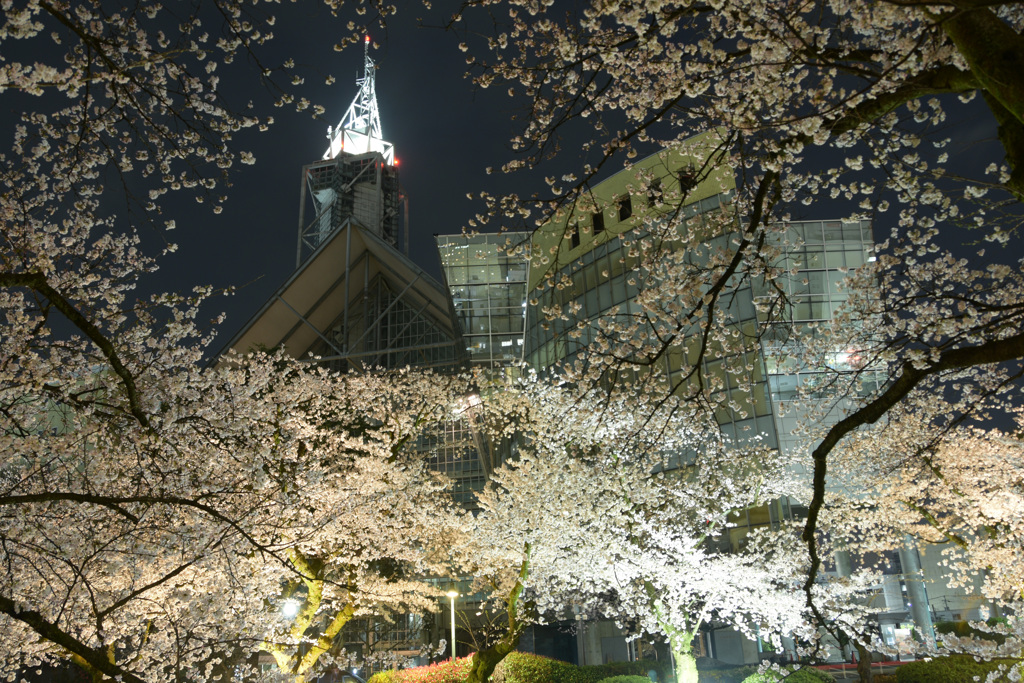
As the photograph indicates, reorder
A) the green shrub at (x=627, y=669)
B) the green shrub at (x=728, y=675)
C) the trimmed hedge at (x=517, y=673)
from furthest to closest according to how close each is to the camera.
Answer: the green shrub at (x=728, y=675) → the green shrub at (x=627, y=669) → the trimmed hedge at (x=517, y=673)

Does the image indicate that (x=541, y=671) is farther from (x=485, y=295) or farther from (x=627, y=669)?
(x=485, y=295)

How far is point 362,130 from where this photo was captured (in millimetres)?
64125

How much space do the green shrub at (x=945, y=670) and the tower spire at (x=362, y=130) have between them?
4981 centimetres

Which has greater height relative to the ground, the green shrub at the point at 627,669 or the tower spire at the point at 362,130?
the tower spire at the point at 362,130

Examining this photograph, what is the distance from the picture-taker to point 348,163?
51812 millimetres

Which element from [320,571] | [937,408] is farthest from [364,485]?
[937,408]

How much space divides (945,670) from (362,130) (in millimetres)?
61763

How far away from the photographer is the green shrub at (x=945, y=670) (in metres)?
14.4

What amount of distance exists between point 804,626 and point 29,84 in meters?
18.0

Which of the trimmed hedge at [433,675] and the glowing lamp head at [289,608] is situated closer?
the glowing lamp head at [289,608]

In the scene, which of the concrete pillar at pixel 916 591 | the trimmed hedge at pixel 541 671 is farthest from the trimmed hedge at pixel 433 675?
the concrete pillar at pixel 916 591

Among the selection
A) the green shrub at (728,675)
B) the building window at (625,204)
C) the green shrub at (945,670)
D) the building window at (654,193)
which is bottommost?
the green shrub at (728,675)

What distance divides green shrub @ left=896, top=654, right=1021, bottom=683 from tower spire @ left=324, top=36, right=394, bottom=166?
163ft

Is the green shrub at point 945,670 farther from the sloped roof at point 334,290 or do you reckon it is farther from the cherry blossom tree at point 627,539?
the sloped roof at point 334,290
